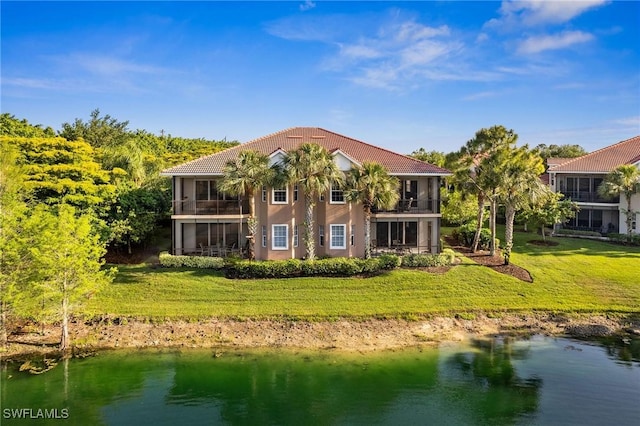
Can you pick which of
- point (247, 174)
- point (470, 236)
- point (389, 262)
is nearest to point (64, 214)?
point (247, 174)

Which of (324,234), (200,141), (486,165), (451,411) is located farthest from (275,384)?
(200,141)

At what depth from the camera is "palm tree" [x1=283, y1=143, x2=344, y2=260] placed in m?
28.2

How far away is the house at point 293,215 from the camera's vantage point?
30.8 meters

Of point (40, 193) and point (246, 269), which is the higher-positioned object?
point (40, 193)

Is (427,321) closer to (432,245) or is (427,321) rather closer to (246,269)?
(432,245)

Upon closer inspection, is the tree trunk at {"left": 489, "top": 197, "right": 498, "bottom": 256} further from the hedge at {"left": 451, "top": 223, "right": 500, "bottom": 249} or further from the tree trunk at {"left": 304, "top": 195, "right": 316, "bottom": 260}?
the tree trunk at {"left": 304, "top": 195, "right": 316, "bottom": 260}

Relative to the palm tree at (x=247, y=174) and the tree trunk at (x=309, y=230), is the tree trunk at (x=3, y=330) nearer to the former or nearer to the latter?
the palm tree at (x=247, y=174)

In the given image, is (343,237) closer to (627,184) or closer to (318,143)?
(318,143)

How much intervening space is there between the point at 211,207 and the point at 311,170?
332 inches

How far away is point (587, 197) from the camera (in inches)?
1631

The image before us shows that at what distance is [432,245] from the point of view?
32.6 m

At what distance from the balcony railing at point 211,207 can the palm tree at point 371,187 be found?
25.5ft

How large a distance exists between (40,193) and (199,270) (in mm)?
12353

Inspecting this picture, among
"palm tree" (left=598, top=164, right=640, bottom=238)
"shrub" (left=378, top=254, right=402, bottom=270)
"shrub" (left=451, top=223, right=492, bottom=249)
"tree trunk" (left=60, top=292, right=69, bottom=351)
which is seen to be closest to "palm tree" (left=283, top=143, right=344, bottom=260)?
"shrub" (left=378, top=254, right=402, bottom=270)
